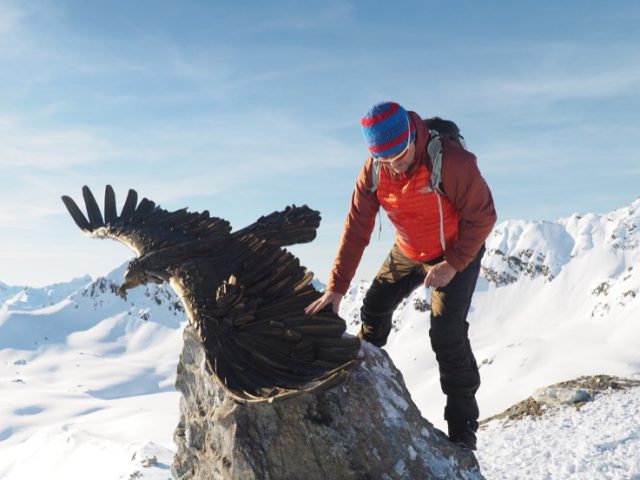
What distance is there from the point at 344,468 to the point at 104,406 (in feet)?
560

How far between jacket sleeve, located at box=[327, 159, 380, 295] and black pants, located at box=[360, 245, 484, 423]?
425mm

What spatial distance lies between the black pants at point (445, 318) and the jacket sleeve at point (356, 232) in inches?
16.7

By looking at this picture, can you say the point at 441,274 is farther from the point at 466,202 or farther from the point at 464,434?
the point at 464,434

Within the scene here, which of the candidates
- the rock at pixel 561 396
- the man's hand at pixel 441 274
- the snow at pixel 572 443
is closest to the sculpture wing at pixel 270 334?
the man's hand at pixel 441 274

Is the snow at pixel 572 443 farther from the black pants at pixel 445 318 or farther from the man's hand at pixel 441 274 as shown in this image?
the man's hand at pixel 441 274

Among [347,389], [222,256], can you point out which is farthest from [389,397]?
[222,256]

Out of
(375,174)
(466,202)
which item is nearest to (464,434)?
(466,202)

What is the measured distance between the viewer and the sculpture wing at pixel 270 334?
365 centimetres

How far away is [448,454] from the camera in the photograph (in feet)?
16.7

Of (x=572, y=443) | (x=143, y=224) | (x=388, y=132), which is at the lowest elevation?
(x=572, y=443)

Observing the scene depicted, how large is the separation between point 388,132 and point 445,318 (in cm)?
179

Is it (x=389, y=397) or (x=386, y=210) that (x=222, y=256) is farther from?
(x=389, y=397)

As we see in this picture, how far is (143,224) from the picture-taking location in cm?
699

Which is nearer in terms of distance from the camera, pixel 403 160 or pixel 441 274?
pixel 403 160
